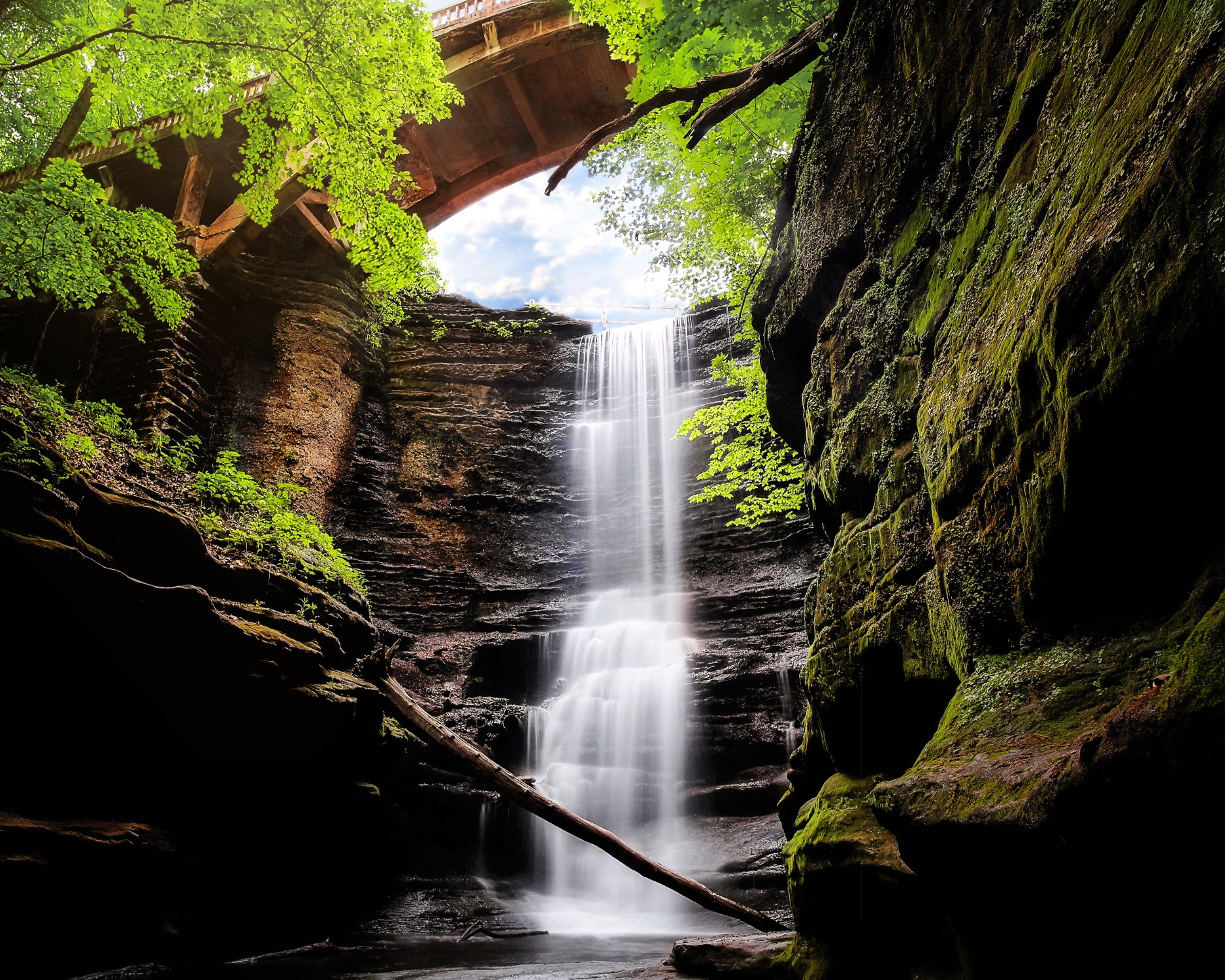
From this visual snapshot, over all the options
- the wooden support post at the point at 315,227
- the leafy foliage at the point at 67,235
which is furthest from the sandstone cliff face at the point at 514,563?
the leafy foliage at the point at 67,235

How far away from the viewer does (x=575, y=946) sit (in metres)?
7.30

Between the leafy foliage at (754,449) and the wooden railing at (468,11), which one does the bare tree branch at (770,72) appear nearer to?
the leafy foliage at (754,449)

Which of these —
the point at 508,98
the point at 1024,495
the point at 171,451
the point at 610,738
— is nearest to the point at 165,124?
the point at 171,451

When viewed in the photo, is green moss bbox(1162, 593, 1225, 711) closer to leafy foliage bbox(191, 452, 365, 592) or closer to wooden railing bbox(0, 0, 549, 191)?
leafy foliage bbox(191, 452, 365, 592)

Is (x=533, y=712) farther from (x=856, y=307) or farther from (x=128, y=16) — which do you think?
(x=128, y=16)

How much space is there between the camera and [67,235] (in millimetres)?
7465

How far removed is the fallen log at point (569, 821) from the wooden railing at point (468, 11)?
54.0 feet

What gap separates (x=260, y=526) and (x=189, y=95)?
19.1ft

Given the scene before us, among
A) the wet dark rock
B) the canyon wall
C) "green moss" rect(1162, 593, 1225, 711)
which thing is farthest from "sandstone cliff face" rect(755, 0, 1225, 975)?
the canyon wall

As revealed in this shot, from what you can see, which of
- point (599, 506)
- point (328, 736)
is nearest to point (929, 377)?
point (328, 736)

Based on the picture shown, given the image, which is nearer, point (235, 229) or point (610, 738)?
point (610, 738)

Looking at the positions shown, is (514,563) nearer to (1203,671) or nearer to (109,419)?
(109,419)

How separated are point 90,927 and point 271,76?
46.8 ft

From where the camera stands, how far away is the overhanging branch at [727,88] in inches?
225
